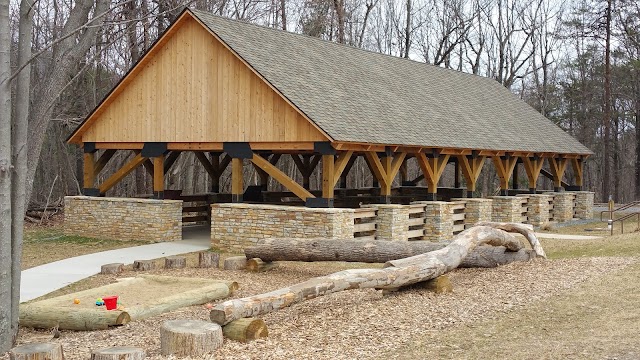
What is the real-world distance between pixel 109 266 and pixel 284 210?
4.34 m

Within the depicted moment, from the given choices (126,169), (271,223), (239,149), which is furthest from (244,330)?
(126,169)

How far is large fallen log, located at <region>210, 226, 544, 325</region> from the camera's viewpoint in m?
8.06

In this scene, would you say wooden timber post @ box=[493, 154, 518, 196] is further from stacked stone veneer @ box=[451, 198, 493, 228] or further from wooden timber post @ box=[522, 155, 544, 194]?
stacked stone veneer @ box=[451, 198, 493, 228]

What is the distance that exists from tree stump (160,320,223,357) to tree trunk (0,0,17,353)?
198cm

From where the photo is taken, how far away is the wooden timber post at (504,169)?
75.4 feet

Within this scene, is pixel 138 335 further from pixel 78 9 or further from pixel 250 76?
pixel 250 76

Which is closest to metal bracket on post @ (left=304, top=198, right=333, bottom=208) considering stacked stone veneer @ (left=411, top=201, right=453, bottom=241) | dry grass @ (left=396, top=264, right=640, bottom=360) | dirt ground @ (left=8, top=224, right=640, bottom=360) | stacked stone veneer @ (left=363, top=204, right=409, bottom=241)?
stacked stone veneer @ (left=363, top=204, right=409, bottom=241)

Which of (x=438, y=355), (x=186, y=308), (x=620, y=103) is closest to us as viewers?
(x=438, y=355)

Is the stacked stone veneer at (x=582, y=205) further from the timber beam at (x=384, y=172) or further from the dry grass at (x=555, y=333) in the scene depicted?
the dry grass at (x=555, y=333)

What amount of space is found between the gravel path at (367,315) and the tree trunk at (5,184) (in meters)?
0.70

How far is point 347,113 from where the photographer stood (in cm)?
1769

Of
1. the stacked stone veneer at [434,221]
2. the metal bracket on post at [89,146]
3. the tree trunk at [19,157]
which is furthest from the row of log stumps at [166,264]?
the metal bracket on post at [89,146]

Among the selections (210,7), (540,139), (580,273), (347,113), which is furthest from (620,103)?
(580,273)

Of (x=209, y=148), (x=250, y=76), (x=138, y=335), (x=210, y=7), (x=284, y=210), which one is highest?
(x=210, y=7)
